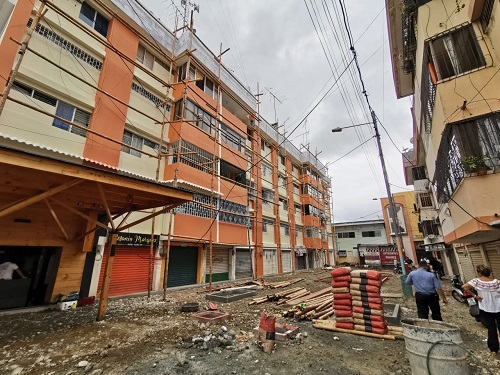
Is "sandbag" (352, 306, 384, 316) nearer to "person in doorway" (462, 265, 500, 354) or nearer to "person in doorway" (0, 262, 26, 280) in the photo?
"person in doorway" (462, 265, 500, 354)

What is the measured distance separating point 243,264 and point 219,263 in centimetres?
338

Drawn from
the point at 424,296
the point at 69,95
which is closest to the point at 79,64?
the point at 69,95

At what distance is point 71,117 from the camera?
11820mm

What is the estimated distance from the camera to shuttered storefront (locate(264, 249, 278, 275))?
25652 millimetres

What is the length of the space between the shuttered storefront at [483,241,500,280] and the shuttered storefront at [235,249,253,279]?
1662 centimetres

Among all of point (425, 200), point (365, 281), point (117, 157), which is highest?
point (117, 157)

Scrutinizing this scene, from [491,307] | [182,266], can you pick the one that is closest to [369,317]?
[491,307]

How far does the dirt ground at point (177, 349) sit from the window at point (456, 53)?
25.4 feet

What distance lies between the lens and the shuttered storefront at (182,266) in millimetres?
15780

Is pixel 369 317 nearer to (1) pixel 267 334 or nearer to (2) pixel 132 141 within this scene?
(1) pixel 267 334

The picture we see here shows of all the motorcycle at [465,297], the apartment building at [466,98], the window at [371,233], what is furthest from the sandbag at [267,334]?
the window at [371,233]

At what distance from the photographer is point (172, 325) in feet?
22.4

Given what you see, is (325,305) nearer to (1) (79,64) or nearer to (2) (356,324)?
(2) (356,324)

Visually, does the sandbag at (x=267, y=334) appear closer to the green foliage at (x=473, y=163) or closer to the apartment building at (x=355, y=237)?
the green foliage at (x=473, y=163)
